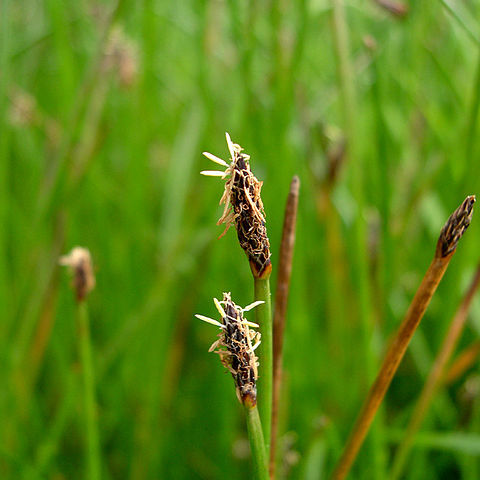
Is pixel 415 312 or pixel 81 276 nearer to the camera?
pixel 415 312

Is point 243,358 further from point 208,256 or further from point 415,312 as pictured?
point 208,256

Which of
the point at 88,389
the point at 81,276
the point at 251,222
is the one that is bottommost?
the point at 88,389

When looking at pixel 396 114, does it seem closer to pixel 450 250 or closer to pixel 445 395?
pixel 445 395

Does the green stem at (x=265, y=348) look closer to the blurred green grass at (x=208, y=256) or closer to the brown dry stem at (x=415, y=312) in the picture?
the brown dry stem at (x=415, y=312)

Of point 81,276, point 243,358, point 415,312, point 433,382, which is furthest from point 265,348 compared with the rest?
point 433,382

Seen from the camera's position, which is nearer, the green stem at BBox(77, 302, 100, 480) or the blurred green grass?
the green stem at BBox(77, 302, 100, 480)

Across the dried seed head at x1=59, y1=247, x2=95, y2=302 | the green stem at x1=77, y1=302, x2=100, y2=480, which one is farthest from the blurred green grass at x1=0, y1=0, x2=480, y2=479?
the dried seed head at x1=59, y1=247, x2=95, y2=302

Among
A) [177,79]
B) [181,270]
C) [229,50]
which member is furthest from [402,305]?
[177,79]

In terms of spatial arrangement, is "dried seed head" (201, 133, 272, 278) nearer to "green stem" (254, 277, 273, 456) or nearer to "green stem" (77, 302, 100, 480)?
"green stem" (254, 277, 273, 456)
